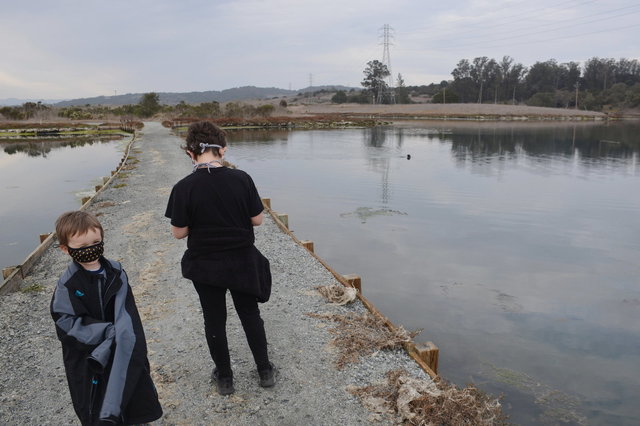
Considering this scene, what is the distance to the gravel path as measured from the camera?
320cm

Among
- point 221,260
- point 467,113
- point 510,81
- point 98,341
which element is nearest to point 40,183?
point 221,260

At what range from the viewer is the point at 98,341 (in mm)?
2307

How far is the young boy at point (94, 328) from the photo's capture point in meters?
2.29

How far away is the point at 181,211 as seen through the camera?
2820 mm

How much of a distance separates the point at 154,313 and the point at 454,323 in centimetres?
358

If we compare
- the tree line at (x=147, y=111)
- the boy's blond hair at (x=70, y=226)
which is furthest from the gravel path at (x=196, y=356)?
the tree line at (x=147, y=111)

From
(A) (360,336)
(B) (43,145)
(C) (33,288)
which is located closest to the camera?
(A) (360,336)

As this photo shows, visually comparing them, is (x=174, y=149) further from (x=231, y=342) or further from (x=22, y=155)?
(x=231, y=342)

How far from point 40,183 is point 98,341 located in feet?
54.9

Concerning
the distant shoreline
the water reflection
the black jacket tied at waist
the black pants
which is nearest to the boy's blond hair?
the black jacket tied at waist

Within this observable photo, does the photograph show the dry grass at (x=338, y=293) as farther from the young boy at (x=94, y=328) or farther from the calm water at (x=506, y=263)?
the young boy at (x=94, y=328)

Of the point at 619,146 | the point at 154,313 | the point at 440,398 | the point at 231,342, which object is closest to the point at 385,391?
the point at 440,398

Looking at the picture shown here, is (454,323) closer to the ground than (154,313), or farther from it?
closer to the ground

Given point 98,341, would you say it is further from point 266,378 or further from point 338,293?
point 338,293
